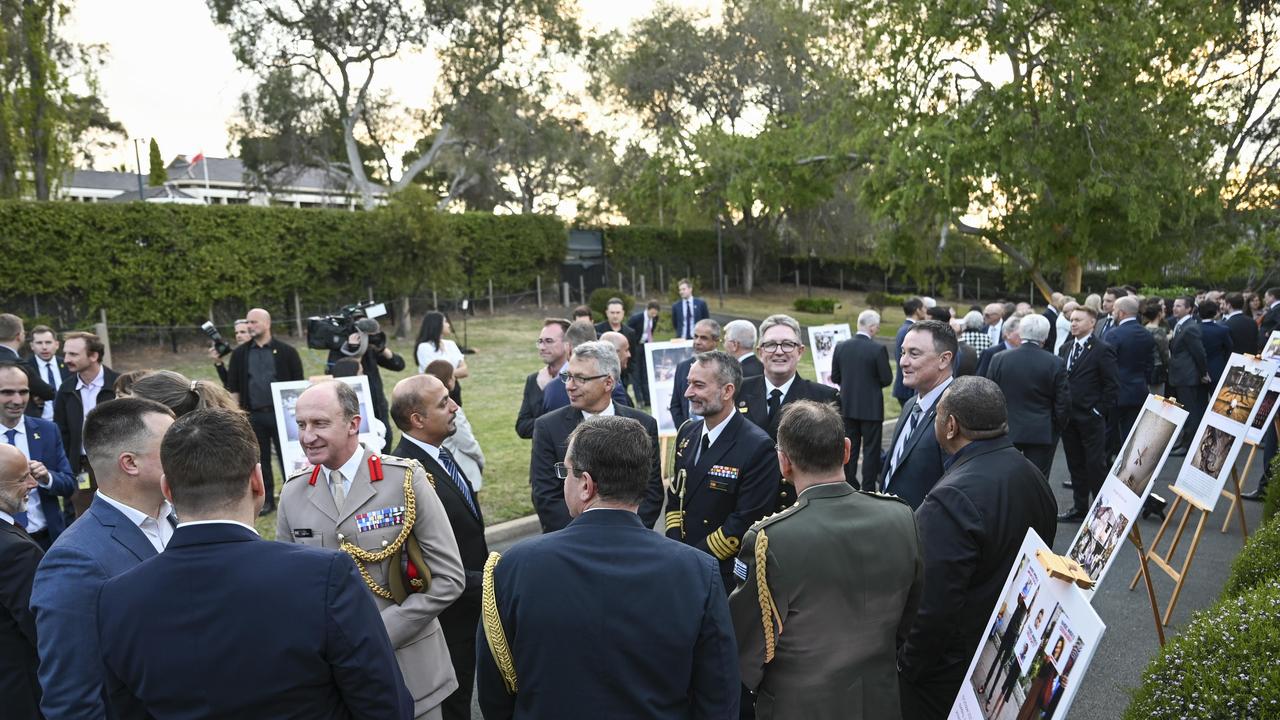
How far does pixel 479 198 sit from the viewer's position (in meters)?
47.9

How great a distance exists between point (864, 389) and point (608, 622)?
6.57 metres

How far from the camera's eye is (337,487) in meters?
3.27

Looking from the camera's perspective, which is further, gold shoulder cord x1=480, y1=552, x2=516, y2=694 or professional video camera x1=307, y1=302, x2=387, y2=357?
professional video camera x1=307, y1=302, x2=387, y2=357

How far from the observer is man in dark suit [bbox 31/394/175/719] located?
2.35 meters

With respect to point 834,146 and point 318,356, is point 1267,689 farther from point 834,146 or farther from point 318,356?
point 834,146

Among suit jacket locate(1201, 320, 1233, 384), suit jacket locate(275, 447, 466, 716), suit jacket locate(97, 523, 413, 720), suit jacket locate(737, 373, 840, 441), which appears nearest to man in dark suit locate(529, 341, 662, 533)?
suit jacket locate(737, 373, 840, 441)

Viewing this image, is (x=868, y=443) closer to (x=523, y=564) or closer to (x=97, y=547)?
(x=523, y=564)

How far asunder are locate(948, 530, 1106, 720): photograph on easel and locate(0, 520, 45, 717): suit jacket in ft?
10.6

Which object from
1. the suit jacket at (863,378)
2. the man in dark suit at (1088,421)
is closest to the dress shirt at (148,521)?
the suit jacket at (863,378)

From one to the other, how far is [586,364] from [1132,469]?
3.54 metres

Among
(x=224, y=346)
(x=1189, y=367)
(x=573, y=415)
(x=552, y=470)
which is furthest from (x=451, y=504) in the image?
(x=1189, y=367)

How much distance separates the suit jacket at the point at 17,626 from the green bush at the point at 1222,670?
3.83 metres

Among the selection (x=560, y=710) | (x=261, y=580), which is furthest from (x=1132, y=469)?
(x=261, y=580)

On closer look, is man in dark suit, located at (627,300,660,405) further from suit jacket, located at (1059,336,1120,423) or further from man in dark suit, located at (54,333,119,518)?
man in dark suit, located at (54,333,119,518)
